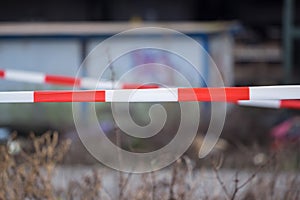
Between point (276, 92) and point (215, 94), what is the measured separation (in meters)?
0.34

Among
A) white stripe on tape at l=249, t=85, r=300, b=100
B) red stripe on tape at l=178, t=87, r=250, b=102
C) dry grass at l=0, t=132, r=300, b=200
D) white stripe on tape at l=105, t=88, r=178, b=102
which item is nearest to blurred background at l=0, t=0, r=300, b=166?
dry grass at l=0, t=132, r=300, b=200

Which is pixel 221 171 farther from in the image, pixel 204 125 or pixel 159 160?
pixel 204 125

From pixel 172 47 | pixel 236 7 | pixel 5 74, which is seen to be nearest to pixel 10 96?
pixel 5 74

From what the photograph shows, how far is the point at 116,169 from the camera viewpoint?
4.40 meters

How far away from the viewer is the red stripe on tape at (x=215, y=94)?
375 centimetres

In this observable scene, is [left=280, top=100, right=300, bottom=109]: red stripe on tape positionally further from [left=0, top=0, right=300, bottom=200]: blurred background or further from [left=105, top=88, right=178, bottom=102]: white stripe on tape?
[left=105, top=88, right=178, bottom=102]: white stripe on tape

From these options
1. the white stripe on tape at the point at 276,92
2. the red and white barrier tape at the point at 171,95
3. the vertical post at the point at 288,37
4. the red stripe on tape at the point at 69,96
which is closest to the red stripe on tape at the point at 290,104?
the red and white barrier tape at the point at 171,95

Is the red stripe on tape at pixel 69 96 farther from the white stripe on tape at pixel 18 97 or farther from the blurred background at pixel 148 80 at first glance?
the blurred background at pixel 148 80

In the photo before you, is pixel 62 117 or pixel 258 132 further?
pixel 62 117

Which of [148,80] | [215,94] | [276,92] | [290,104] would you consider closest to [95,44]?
[148,80]

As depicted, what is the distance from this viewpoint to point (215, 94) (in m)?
3.86

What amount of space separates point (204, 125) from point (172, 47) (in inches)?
77.3

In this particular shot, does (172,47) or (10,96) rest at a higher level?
(172,47)

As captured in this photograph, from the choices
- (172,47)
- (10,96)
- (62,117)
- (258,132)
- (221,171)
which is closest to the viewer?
(10,96)
